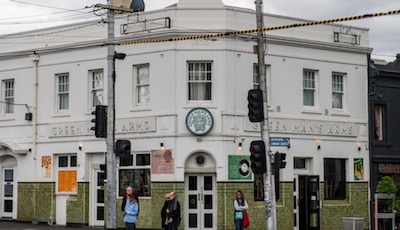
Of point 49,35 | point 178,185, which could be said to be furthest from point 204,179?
point 49,35

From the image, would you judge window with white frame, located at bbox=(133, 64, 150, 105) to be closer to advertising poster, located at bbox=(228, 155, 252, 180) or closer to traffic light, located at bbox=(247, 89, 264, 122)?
advertising poster, located at bbox=(228, 155, 252, 180)

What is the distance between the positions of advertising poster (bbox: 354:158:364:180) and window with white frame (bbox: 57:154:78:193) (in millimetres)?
11536

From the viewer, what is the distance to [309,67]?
108ft

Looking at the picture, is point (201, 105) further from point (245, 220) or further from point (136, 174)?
point (245, 220)

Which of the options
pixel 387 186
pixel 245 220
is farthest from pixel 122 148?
pixel 387 186

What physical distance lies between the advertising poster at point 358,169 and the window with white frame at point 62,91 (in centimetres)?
1224

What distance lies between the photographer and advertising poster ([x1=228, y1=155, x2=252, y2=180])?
3002 centimetres

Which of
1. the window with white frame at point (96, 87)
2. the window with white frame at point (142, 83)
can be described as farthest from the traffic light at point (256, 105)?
the window with white frame at point (96, 87)

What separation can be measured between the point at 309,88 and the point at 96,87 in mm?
8637

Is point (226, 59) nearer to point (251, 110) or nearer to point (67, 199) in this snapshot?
point (251, 110)

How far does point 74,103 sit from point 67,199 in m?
3.94

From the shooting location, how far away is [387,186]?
3303 centimetres

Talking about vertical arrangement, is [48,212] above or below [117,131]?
below

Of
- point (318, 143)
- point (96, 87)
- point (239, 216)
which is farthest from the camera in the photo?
point (96, 87)
